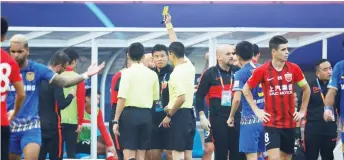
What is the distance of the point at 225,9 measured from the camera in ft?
66.8

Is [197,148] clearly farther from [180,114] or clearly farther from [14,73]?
[14,73]

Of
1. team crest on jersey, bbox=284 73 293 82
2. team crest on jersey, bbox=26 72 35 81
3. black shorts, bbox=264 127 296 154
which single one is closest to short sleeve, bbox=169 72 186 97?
black shorts, bbox=264 127 296 154

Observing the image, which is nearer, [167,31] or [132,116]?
[132,116]

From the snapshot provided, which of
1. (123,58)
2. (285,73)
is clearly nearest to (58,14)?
(123,58)

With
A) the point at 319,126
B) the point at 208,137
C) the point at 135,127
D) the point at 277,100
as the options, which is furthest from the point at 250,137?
the point at 208,137

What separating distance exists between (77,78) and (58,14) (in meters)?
8.48

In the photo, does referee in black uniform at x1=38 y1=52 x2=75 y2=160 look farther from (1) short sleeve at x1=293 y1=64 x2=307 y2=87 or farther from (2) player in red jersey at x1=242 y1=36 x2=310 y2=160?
(1) short sleeve at x1=293 y1=64 x2=307 y2=87

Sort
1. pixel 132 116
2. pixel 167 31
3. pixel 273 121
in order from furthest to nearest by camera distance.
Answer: pixel 167 31, pixel 132 116, pixel 273 121

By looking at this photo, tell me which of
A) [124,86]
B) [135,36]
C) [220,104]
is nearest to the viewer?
[124,86]

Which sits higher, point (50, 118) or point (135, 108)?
point (135, 108)

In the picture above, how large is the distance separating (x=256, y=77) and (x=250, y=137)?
1047mm

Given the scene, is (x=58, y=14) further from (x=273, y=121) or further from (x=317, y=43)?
(x=273, y=121)

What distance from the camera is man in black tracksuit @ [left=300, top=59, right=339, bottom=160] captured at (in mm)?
15398

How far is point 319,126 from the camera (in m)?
15.4
